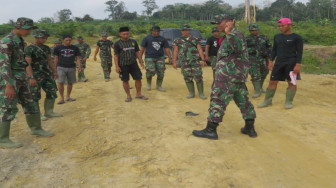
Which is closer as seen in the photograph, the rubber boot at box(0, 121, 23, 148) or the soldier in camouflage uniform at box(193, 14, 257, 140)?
the soldier in camouflage uniform at box(193, 14, 257, 140)

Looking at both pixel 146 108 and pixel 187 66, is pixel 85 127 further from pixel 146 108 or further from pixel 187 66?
Result: pixel 187 66

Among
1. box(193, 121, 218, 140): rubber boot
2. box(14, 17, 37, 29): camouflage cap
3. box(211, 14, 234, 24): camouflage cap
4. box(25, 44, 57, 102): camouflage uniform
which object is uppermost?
box(14, 17, 37, 29): camouflage cap

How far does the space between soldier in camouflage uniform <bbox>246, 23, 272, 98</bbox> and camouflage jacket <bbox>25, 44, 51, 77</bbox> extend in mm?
4649

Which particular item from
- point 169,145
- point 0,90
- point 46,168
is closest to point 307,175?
point 169,145

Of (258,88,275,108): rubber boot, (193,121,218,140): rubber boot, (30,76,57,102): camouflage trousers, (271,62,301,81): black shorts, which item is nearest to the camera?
(193,121,218,140): rubber boot

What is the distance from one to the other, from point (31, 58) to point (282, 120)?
4.92m

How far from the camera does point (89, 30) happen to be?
1209 inches

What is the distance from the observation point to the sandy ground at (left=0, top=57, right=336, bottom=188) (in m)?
3.10

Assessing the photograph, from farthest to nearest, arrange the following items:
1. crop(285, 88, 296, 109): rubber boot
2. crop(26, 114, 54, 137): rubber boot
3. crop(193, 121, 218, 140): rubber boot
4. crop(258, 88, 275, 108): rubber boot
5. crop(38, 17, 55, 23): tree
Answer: crop(38, 17, 55, 23): tree → crop(258, 88, 275, 108): rubber boot → crop(285, 88, 296, 109): rubber boot → crop(26, 114, 54, 137): rubber boot → crop(193, 121, 218, 140): rubber boot

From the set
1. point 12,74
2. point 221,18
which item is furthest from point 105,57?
point 221,18

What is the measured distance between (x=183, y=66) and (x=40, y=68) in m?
3.39

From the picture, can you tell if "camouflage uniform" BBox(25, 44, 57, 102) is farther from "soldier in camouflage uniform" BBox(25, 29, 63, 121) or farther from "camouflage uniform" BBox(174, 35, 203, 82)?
"camouflage uniform" BBox(174, 35, 203, 82)

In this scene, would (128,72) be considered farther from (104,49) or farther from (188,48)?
(104,49)

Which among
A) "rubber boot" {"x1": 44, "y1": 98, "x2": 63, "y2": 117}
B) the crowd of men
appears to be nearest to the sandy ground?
"rubber boot" {"x1": 44, "y1": 98, "x2": 63, "y2": 117}
